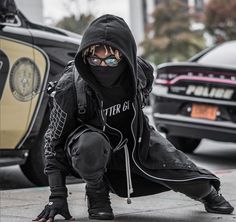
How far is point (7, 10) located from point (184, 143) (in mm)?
3567

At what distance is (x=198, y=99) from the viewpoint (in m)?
7.14

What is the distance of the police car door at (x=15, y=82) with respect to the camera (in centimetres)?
521

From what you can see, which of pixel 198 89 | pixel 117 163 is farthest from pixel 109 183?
pixel 198 89

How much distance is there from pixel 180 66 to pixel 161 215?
348 centimetres

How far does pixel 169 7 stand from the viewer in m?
38.9

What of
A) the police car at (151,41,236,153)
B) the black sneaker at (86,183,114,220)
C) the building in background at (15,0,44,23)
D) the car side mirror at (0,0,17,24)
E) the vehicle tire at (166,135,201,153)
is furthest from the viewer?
the building in background at (15,0,44,23)

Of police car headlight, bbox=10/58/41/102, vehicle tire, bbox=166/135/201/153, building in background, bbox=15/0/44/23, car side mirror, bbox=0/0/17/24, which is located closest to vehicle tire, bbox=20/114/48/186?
police car headlight, bbox=10/58/41/102

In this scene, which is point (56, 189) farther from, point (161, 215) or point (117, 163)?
point (161, 215)

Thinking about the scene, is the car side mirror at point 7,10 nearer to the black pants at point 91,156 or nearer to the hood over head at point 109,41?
the hood over head at point 109,41

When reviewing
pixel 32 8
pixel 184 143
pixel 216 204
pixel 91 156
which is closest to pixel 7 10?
pixel 91 156

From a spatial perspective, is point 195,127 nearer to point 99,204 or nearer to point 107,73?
point 99,204

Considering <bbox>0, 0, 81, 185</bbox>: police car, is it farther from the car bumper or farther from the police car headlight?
the car bumper

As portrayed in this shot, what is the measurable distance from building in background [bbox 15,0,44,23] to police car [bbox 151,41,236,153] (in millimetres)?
3142

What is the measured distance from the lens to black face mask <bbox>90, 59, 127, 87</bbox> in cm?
358
